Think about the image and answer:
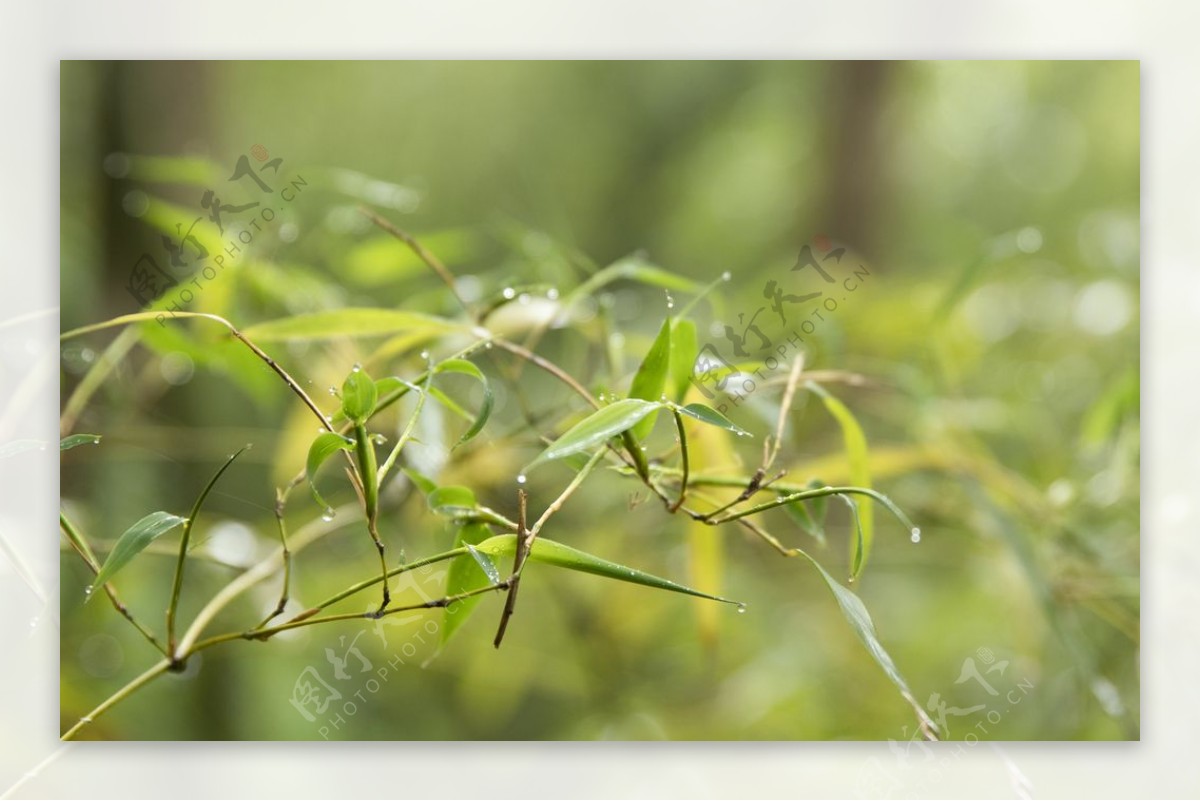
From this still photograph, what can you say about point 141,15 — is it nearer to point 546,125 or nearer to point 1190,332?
point 546,125

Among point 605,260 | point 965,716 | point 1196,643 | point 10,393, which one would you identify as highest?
point 605,260

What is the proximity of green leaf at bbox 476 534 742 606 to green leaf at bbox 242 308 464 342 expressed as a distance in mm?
117

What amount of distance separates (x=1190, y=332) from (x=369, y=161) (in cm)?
79

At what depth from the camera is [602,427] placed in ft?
1.14

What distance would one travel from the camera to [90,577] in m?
0.66

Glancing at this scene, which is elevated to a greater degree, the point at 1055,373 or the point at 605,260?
the point at 605,260

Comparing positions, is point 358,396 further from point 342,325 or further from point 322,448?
point 342,325

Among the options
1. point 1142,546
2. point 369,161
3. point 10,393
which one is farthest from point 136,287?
point 1142,546

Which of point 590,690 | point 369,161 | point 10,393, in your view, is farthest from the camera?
point 369,161
